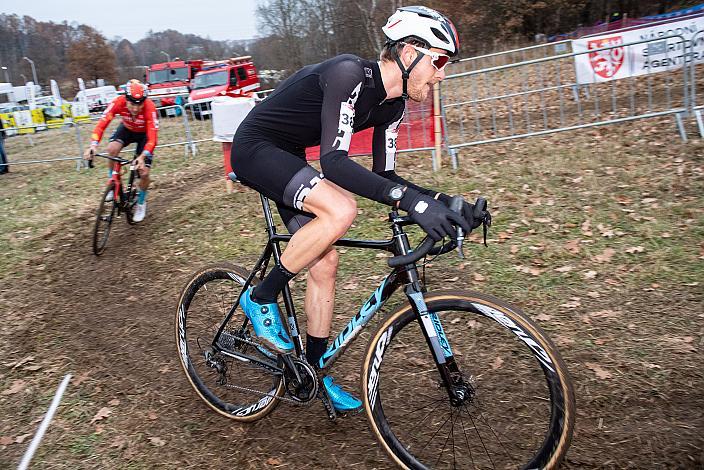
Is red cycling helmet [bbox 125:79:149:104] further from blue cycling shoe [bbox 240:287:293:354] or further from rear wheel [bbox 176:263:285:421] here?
blue cycling shoe [bbox 240:287:293:354]

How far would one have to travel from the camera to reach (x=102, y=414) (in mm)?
4055

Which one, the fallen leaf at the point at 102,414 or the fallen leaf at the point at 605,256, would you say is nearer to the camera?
the fallen leaf at the point at 102,414

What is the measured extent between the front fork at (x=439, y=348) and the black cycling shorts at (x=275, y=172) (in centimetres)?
77

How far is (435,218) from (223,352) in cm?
199

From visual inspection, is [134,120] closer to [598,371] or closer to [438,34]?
[438,34]

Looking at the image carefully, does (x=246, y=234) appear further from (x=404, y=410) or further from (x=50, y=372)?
(x=404, y=410)

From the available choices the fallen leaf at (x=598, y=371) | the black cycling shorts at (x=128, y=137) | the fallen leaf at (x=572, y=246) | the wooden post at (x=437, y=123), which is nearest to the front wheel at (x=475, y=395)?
the fallen leaf at (x=598, y=371)

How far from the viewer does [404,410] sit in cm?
340

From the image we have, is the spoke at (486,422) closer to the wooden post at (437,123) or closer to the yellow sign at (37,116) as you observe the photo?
the wooden post at (437,123)

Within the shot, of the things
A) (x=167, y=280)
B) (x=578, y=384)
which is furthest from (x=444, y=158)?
(x=578, y=384)

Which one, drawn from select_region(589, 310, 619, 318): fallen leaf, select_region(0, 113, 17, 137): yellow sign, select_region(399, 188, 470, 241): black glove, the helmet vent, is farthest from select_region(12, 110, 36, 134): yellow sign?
select_region(399, 188, 470, 241): black glove

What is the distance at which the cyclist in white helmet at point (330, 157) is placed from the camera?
9.04 feet

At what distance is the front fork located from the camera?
2740mm

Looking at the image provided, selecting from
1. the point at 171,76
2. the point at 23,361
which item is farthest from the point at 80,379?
the point at 171,76
